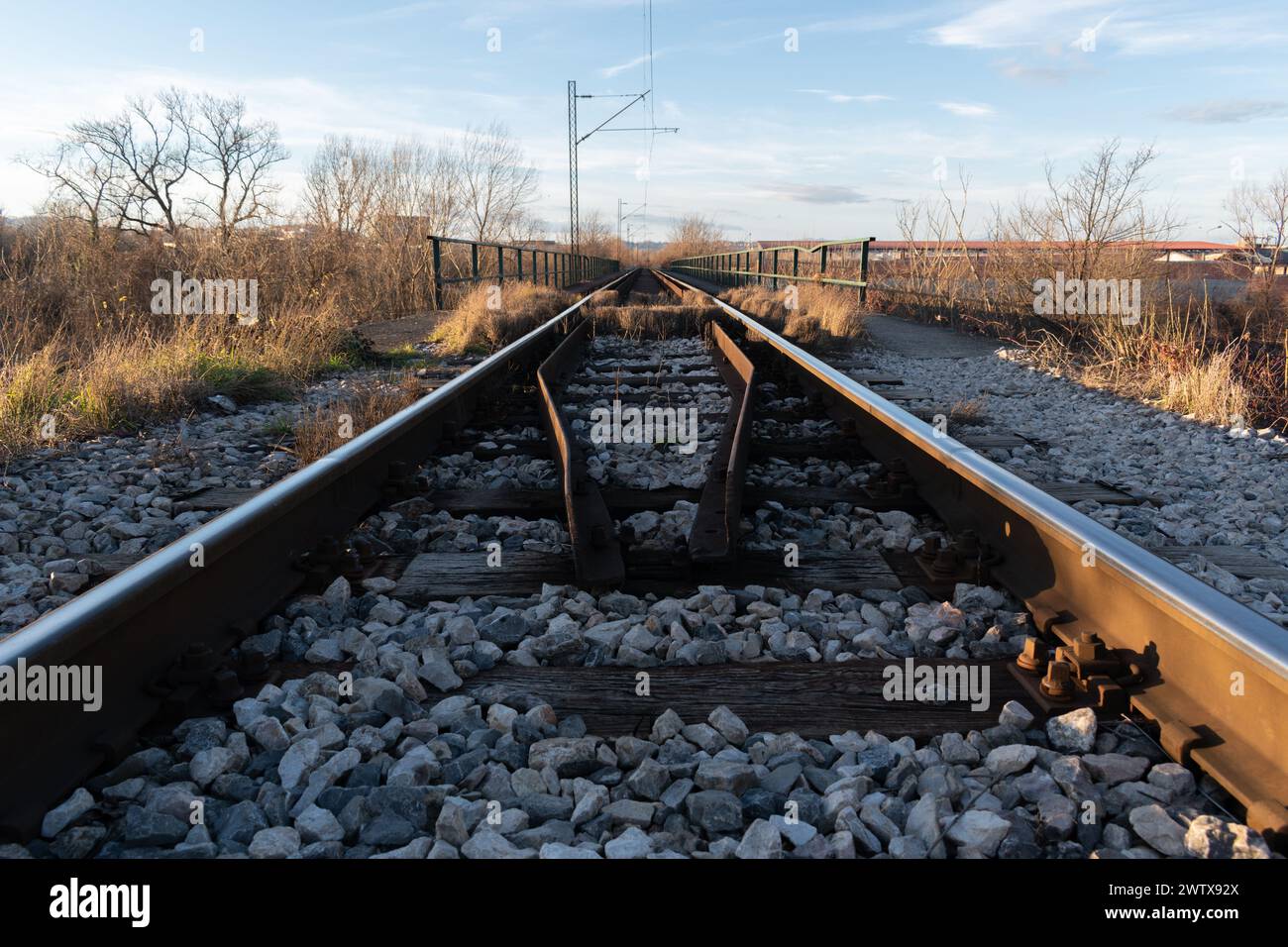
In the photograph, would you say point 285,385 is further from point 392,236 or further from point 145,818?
point 392,236

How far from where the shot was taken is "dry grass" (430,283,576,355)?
9.48 m

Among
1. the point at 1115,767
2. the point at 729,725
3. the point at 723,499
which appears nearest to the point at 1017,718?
the point at 1115,767

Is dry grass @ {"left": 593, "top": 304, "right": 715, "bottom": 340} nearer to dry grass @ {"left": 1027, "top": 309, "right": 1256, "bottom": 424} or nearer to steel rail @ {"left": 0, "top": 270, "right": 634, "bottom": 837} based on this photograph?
dry grass @ {"left": 1027, "top": 309, "right": 1256, "bottom": 424}

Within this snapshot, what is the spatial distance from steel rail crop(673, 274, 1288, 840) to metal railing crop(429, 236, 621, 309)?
12622 millimetres

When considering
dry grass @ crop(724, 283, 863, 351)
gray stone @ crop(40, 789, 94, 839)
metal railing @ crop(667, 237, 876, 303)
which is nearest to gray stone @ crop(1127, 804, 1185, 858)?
gray stone @ crop(40, 789, 94, 839)

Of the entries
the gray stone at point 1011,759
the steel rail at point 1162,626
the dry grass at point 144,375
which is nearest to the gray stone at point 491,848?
the gray stone at point 1011,759

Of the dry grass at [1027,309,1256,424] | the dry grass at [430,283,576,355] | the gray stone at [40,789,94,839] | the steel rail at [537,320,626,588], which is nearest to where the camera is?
the gray stone at [40,789,94,839]

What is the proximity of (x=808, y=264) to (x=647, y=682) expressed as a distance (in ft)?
51.3

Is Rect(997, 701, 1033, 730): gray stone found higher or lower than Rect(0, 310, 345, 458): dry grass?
lower

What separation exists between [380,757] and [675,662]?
77cm

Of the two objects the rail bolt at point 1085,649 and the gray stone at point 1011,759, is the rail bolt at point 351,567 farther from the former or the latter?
the rail bolt at point 1085,649

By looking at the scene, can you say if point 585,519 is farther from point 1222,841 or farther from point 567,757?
point 1222,841

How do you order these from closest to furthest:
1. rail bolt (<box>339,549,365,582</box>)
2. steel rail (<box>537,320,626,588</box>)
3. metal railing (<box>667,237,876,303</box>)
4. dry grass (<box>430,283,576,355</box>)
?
1. steel rail (<box>537,320,626,588</box>)
2. rail bolt (<box>339,549,365,582</box>)
3. dry grass (<box>430,283,576,355</box>)
4. metal railing (<box>667,237,876,303</box>)
